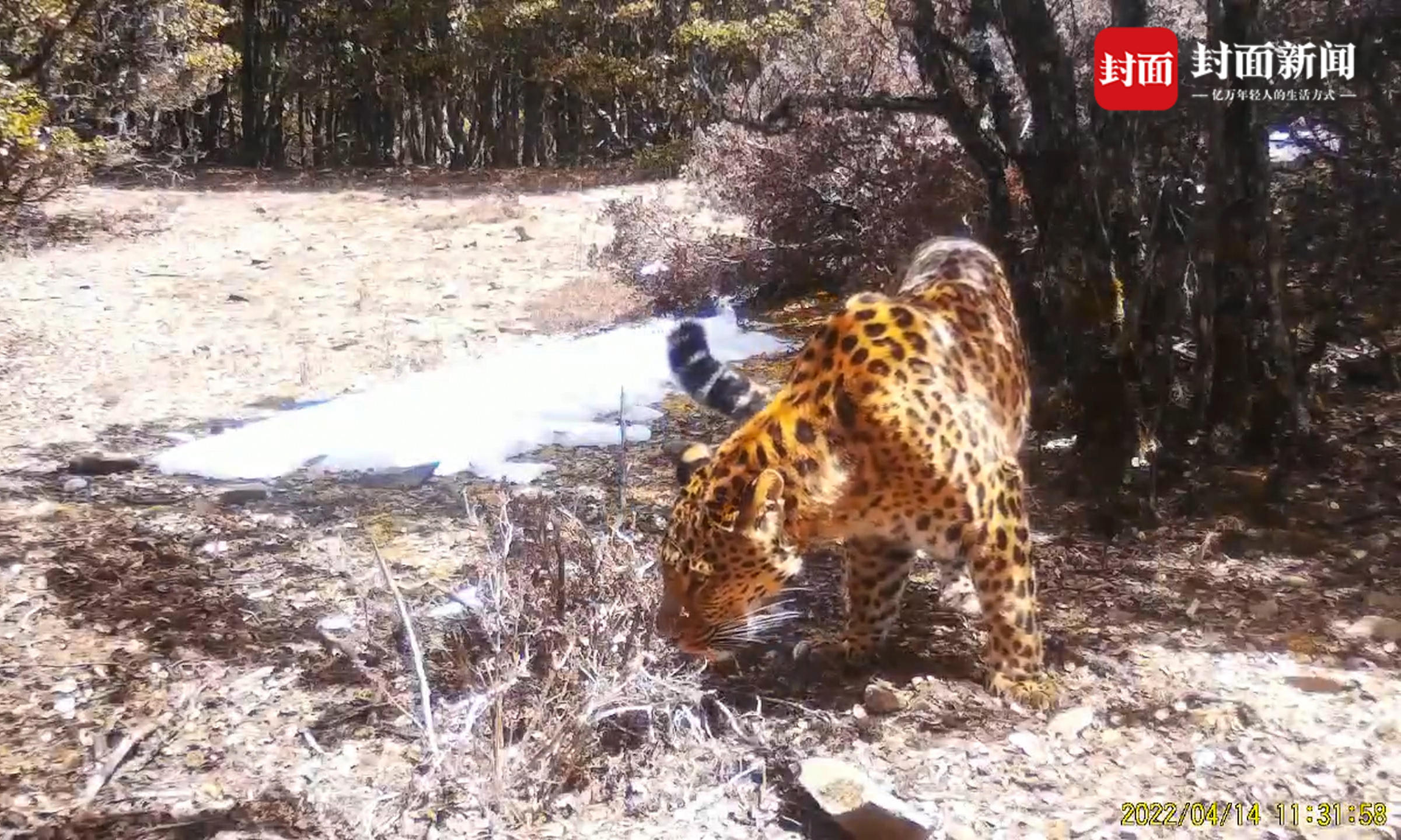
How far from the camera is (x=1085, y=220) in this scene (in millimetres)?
4895

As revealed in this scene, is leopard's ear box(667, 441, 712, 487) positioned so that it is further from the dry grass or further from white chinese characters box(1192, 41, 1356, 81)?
the dry grass

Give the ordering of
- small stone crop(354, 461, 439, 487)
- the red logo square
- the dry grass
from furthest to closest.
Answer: the dry grass < small stone crop(354, 461, 439, 487) < the red logo square

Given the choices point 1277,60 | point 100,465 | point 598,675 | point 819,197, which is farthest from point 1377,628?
point 819,197

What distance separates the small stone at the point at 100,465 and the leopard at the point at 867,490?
3.47 meters

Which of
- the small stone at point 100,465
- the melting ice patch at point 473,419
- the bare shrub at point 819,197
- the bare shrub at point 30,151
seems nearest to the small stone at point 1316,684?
the melting ice patch at point 473,419

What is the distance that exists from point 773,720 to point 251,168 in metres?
20.8

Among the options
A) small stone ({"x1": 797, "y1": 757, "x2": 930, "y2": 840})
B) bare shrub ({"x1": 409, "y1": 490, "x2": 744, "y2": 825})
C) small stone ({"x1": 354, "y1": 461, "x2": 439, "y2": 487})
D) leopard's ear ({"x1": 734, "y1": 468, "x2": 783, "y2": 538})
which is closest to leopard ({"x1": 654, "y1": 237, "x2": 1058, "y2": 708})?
leopard's ear ({"x1": 734, "y1": 468, "x2": 783, "y2": 538})

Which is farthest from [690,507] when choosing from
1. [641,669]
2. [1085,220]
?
[1085,220]

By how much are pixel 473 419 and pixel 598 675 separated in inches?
141

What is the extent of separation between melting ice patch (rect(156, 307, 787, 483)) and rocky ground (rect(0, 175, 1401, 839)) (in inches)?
10.0

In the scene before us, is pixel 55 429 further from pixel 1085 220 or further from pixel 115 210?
pixel 115 210

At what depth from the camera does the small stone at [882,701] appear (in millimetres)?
3527

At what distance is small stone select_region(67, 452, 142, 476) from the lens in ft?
18.7
